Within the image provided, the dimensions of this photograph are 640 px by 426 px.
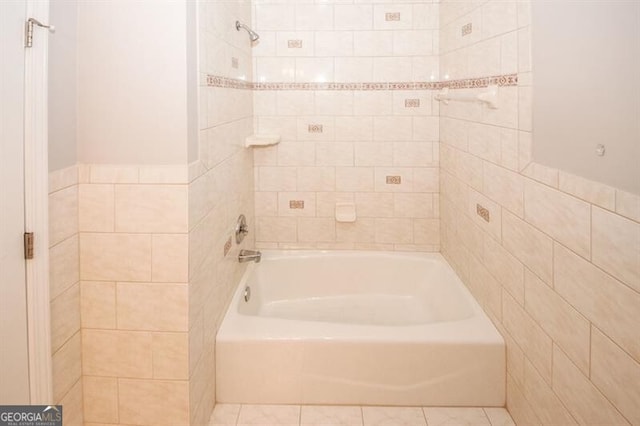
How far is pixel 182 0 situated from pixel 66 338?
1237 mm

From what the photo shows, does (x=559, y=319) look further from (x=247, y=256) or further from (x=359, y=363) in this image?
(x=247, y=256)

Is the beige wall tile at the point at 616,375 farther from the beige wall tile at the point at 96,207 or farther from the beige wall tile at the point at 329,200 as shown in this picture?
the beige wall tile at the point at 329,200

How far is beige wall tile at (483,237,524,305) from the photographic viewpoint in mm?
1920

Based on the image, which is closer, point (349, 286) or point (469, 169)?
point (469, 169)

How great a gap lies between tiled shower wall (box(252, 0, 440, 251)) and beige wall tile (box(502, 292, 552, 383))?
1.25 metres

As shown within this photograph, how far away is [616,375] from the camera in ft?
4.12

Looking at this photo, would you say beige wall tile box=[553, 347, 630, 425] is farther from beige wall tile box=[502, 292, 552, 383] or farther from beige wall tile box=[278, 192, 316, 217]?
beige wall tile box=[278, 192, 316, 217]

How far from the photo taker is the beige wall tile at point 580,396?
4.30ft

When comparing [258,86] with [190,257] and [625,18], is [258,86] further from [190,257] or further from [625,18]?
[625,18]

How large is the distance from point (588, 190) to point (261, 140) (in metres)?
1.97

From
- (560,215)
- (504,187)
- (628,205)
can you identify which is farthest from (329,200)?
(628,205)

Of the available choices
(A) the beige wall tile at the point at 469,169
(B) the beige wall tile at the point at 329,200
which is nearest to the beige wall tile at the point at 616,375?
(A) the beige wall tile at the point at 469,169

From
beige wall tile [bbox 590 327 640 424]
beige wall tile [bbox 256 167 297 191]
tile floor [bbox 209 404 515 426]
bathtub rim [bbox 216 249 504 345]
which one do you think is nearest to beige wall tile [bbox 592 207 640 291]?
beige wall tile [bbox 590 327 640 424]

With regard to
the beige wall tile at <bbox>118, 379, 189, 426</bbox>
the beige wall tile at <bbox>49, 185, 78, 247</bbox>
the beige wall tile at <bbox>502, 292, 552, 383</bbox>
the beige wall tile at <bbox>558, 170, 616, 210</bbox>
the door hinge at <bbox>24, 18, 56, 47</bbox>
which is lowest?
the beige wall tile at <bbox>118, 379, 189, 426</bbox>
